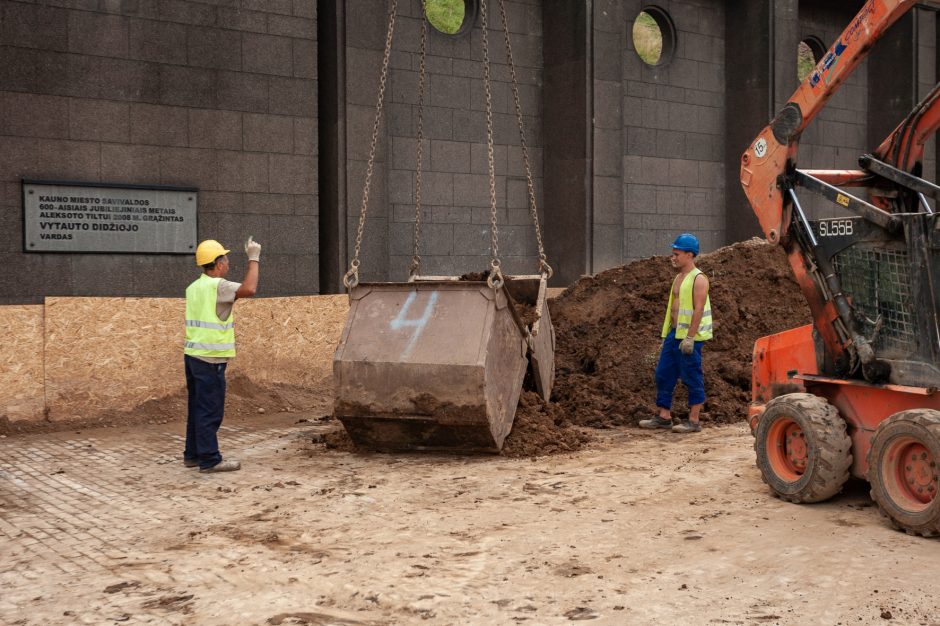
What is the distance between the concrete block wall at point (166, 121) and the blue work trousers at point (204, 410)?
4162 millimetres

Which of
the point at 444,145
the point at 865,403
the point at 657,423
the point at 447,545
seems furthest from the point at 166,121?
the point at 865,403

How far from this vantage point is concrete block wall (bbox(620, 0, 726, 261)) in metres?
16.0

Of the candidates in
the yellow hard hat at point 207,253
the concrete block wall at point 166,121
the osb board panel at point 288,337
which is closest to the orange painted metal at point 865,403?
the yellow hard hat at point 207,253

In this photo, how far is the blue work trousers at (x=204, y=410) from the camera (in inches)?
287

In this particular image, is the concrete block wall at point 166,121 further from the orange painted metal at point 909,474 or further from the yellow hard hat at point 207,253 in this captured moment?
the orange painted metal at point 909,474

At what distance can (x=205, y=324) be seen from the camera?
7391mm

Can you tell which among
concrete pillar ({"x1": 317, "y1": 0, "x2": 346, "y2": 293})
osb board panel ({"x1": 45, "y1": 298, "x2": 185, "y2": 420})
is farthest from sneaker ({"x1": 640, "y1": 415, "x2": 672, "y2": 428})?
concrete pillar ({"x1": 317, "y1": 0, "x2": 346, "y2": 293})

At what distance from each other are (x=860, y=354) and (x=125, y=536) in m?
4.49

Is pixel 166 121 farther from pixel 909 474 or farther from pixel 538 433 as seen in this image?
pixel 909 474

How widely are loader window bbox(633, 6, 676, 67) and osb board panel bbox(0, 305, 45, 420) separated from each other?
35.5ft

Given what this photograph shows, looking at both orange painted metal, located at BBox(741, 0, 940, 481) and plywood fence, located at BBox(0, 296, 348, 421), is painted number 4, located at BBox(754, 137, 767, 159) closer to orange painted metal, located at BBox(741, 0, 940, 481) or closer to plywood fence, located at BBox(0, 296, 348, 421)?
orange painted metal, located at BBox(741, 0, 940, 481)

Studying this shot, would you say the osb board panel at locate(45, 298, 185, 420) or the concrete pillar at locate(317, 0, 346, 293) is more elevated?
the concrete pillar at locate(317, 0, 346, 293)

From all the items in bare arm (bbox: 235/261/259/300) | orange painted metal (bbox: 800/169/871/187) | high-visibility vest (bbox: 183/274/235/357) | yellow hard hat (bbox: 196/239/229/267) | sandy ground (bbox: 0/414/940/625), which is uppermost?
orange painted metal (bbox: 800/169/871/187)

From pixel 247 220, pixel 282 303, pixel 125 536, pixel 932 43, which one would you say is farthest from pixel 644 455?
pixel 932 43
